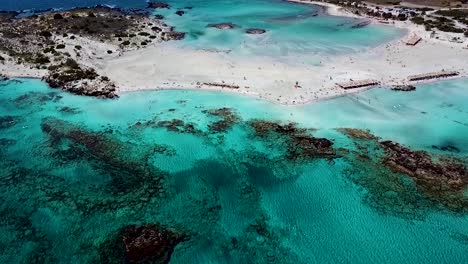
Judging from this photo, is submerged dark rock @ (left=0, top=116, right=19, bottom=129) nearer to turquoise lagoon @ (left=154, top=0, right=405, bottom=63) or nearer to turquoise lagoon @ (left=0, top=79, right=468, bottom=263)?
turquoise lagoon @ (left=0, top=79, right=468, bottom=263)

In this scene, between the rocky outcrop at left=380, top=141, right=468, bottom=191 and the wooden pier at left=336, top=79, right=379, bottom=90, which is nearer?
the rocky outcrop at left=380, top=141, right=468, bottom=191

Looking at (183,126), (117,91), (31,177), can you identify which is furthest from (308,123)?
(31,177)

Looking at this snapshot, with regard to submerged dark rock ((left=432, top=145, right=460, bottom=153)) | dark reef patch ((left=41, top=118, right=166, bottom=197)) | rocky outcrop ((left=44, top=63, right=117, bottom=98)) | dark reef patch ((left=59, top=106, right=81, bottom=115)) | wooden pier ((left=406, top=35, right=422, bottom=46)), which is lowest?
submerged dark rock ((left=432, top=145, right=460, bottom=153))

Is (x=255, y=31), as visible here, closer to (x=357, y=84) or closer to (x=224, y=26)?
(x=224, y=26)

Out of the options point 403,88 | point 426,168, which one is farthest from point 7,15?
point 426,168

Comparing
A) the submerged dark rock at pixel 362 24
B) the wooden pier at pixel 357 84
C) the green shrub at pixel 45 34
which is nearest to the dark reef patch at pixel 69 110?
the green shrub at pixel 45 34

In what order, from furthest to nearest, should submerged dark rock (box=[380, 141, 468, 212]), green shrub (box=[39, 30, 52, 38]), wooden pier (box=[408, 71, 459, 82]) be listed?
green shrub (box=[39, 30, 52, 38])
wooden pier (box=[408, 71, 459, 82])
submerged dark rock (box=[380, 141, 468, 212])

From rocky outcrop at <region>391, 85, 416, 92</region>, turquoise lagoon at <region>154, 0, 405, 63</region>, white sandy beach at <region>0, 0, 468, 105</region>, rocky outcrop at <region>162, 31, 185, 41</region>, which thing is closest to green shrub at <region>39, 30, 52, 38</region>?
white sandy beach at <region>0, 0, 468, 105</region>
